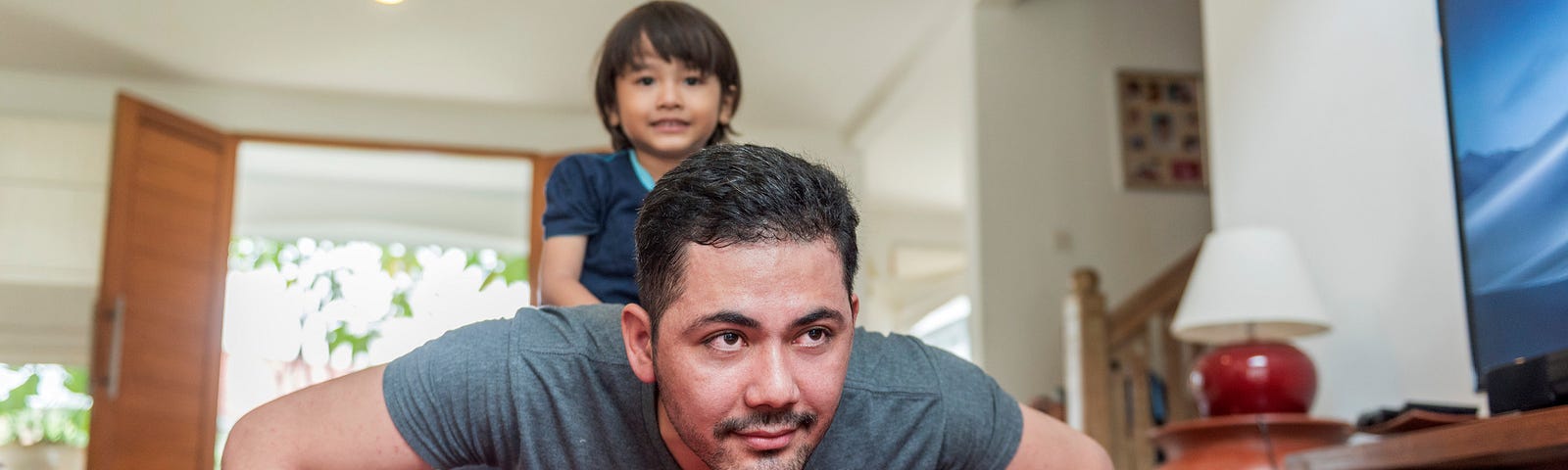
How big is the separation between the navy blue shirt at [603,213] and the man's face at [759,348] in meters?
0.80

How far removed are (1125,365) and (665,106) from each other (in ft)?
11.1

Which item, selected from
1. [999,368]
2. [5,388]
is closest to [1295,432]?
[999,368]

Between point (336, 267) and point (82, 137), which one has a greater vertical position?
point (82, 137)

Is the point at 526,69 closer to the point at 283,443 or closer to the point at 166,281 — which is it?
the point at 166,281

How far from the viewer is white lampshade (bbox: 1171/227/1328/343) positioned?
120 inches

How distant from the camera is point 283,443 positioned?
125 cm

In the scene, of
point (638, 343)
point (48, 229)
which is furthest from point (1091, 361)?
point (48, 229)

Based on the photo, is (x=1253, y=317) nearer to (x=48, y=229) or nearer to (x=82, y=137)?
(x=82, y=137)

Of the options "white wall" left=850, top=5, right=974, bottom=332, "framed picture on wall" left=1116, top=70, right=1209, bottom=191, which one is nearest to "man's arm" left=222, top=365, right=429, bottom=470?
"white wall" left=850, top=5, right=974, bottom=332

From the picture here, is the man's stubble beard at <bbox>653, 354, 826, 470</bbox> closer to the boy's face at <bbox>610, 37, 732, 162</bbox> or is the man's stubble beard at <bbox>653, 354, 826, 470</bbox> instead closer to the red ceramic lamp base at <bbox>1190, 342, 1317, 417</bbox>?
the boy's face at <bbox>610, 37, 732, 162</bbox>

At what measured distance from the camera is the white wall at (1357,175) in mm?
2953

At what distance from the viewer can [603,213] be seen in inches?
80.5

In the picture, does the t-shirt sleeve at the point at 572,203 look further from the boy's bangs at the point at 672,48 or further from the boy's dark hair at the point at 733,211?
the boy's dark hair at the point at 733,211

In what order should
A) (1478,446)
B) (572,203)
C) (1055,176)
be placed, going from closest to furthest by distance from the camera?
(1478,446), (572,203), (1055,176)
